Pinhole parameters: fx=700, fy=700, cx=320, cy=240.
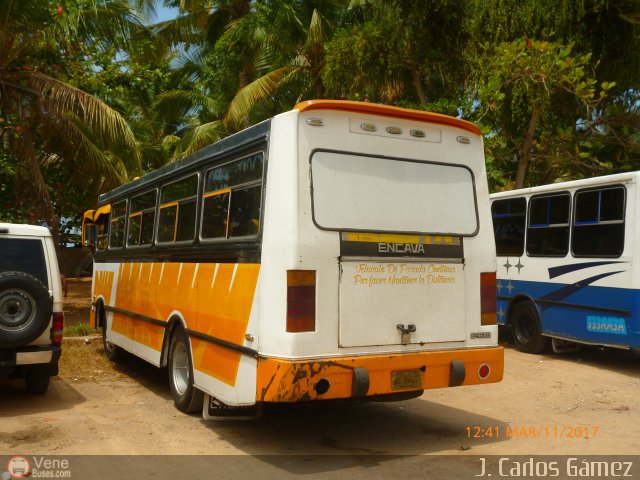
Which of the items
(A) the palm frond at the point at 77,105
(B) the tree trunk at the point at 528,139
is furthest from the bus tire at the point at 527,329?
(A) the palm frond at the point at 77,105

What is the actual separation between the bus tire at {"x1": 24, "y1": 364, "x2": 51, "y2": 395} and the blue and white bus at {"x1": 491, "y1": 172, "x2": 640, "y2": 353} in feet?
23.9

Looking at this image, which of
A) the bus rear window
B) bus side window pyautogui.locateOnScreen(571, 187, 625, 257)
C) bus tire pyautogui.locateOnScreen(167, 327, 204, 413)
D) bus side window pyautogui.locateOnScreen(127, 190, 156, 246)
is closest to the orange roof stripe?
the bus rear window

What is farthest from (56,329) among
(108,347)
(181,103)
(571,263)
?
(181,103)

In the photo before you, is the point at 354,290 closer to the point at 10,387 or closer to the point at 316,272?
the point at 316,272

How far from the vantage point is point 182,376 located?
757 centimetres

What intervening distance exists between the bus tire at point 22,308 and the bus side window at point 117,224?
112 inches

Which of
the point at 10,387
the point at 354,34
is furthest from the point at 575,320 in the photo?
the point at 354,34

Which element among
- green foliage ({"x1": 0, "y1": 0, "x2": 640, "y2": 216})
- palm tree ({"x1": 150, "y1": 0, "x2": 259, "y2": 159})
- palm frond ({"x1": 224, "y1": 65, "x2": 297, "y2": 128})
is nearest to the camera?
green foliage ({"x1": 0, "y1": 0, "x2": 640, "y2": 216})

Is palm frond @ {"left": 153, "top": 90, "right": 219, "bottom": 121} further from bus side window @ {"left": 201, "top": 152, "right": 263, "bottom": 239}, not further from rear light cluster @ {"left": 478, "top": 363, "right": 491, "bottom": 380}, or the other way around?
rear light cluster @ {"left": 478, "top": 363, "right": 491, "bottom": 380}

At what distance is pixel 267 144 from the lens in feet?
19.6

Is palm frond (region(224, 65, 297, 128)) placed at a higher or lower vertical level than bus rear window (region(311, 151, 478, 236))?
higher

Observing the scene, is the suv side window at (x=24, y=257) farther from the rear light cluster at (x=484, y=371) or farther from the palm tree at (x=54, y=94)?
the palm tree at (x=54, y=94)

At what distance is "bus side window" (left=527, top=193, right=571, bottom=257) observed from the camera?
10781 mm

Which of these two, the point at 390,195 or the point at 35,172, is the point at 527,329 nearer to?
the point at 390,195
